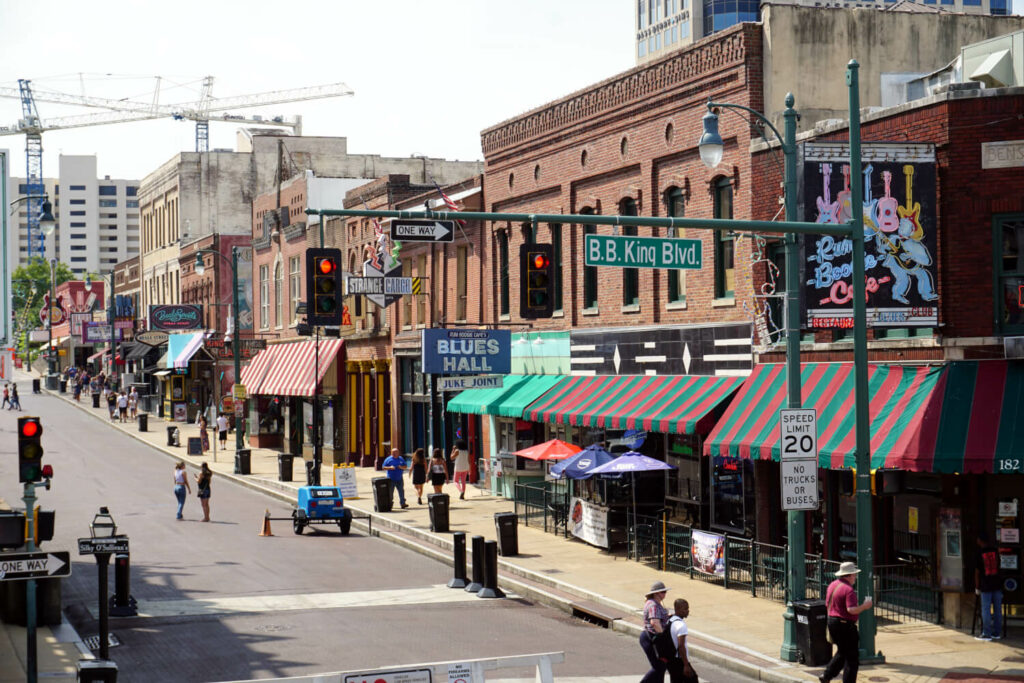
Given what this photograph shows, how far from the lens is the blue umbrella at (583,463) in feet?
89.9

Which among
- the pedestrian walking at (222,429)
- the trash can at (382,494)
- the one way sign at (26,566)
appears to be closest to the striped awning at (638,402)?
the trash can at (382,494)

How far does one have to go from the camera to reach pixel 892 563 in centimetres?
2195

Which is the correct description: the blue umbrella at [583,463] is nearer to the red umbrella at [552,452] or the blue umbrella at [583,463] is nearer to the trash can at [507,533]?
the trash can at [507,533]

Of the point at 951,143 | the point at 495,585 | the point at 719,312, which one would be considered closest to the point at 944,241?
the point at 951,143

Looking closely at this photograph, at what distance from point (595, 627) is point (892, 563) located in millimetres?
5273

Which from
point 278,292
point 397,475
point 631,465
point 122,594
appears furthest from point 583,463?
point 278,292

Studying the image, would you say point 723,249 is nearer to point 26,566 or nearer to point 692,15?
point 26,566

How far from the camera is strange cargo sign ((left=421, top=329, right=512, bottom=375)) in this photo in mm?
35844

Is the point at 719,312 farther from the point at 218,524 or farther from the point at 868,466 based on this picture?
the point at 218,524

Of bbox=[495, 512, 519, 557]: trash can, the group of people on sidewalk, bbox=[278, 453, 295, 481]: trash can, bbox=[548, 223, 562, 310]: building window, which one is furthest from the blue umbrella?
bbox=[278, 453, 295, 481]: trash can

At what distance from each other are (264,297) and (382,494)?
30.5 m

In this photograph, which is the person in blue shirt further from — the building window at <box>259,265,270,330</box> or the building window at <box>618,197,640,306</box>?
the building window at <box>259,265,270,330</box>

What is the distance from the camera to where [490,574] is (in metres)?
24.0

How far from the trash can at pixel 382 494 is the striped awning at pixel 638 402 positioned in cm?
456
